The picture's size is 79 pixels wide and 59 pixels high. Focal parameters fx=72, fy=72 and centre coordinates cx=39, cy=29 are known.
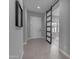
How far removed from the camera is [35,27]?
26.8 feet

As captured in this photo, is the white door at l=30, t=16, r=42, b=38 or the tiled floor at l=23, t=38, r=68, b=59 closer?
the tiled floor at l=23, t=38, r=68, b=59

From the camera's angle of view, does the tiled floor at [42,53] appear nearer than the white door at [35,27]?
Yes

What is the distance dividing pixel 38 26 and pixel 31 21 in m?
1.02

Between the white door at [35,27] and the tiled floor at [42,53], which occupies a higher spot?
the white door at [35,27]

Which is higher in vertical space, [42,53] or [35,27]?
[35,27]

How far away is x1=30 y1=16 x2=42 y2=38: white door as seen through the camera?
795 centimetres

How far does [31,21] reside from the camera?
7941 mm

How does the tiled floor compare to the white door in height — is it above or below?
below

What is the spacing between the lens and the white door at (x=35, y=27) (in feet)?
26.1

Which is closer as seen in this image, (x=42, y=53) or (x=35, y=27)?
(x=42, y=53)
